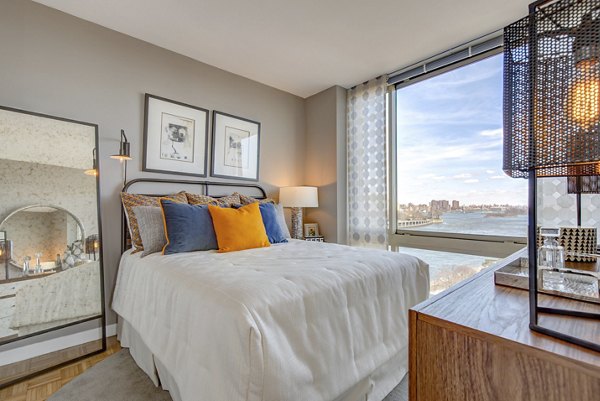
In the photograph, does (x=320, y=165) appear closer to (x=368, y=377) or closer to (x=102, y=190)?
(x=102, y=190)

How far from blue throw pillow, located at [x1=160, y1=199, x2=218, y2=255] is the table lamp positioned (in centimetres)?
132

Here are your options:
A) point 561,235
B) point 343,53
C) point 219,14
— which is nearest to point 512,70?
point 561,235

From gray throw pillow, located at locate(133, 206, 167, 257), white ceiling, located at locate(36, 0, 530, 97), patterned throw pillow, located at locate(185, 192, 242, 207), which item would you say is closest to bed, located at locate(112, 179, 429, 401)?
gray throw pillow, located at locate(133, 206, 167, 257)

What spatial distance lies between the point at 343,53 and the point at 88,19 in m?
2.27

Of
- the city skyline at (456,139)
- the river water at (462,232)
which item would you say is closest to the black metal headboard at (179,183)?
the city skyline at (456,139)

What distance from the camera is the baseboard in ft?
6.23

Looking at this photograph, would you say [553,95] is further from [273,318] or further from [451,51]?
[451,51]

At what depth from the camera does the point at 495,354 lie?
1.83ft

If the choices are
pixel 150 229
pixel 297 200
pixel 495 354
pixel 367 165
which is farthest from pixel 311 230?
pixel 495 354

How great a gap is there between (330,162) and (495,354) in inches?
127

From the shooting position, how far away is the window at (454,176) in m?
2.62

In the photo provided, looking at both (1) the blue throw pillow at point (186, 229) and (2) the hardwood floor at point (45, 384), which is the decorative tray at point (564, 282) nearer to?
(1) the blue throw pillow at point (186, 229)

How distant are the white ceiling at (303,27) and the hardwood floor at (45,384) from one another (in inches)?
106

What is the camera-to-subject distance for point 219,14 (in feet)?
7.47
